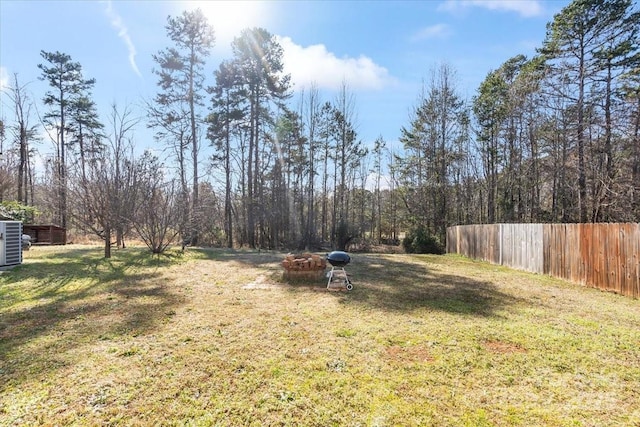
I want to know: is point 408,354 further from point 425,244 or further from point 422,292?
point 425,244

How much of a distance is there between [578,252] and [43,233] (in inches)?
743

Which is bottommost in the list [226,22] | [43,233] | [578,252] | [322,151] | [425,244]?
[425,244]

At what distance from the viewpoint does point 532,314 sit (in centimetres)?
427

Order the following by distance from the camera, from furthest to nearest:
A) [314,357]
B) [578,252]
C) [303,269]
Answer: [578,252] → [303,269] → [314,357]


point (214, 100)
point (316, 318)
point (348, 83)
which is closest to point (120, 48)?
point (214, 100)

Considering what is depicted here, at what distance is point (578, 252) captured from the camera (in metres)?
6.62

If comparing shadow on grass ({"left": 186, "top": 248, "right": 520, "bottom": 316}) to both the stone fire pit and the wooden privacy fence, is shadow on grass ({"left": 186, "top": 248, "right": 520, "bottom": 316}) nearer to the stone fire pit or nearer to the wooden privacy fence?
the stone fire pit

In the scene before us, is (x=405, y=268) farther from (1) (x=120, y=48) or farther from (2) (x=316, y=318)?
(1) (x=120, y=48)

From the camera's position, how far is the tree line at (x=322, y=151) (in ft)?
33.2

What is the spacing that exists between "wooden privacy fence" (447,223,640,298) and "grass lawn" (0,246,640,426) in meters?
0.67

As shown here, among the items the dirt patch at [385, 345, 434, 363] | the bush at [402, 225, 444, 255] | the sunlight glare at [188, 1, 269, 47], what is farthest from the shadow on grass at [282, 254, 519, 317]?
the sunlight glare at [188, 1, 269, 47]

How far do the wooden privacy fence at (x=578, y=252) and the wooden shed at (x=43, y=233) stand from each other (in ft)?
58.1

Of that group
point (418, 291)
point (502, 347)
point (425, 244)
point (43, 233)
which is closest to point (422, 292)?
point (418, 291)

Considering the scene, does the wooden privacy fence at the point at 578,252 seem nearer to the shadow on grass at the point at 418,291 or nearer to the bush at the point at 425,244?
→ the shadow on grass at the point at 418,291
